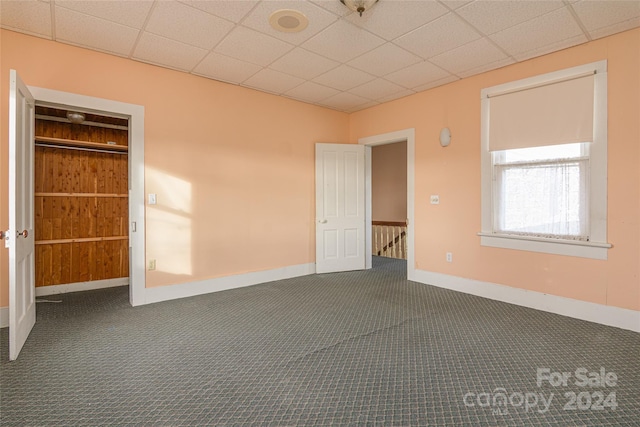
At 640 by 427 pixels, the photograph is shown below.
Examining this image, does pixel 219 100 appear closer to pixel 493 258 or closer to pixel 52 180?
pixel 52 180

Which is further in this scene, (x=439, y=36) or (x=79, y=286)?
(x=79, y=286)

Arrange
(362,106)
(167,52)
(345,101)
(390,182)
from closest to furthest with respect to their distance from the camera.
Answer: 1. (167,52)
2. (345,101)
3. (362,106)
4. (390,182)

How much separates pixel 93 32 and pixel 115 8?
0.58 meters

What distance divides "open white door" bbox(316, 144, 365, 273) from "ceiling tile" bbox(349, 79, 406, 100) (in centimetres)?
97

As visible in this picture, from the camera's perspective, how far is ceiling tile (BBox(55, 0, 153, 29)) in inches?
103

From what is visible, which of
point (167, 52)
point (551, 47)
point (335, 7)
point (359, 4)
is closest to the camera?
point (359, 4)

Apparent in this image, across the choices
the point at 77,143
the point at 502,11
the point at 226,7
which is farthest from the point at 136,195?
the point at 502,11

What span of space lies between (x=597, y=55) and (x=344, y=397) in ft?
12.9

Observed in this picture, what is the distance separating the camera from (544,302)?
3.50 m

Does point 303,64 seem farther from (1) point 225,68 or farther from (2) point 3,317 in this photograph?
(2) point 3,317

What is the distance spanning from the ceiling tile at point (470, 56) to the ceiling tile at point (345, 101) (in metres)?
1.47

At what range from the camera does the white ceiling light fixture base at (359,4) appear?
251 cm

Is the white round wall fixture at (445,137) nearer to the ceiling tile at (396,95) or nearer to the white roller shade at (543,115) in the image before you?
the white roller shade at (543,115)

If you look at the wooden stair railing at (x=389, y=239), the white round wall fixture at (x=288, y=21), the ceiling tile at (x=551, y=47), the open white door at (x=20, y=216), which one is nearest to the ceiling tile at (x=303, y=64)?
the white round wall fixture at (x=288, y=21)
